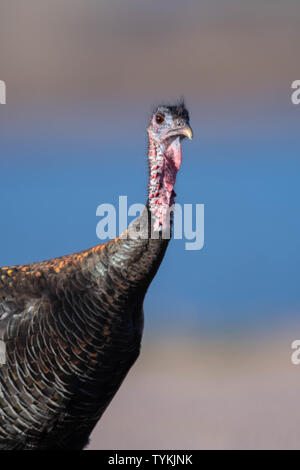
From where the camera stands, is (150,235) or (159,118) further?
(159,118)

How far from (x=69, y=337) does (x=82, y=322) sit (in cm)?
6

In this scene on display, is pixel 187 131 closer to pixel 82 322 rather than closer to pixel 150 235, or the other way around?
pixel 150 235

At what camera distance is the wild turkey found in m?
2.65

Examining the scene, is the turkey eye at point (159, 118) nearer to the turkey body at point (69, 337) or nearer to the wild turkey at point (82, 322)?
the wild turkey at point (82, 322)

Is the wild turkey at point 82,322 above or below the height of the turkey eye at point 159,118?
below

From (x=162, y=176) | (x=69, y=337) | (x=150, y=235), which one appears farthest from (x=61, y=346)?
(x=162, y=176)

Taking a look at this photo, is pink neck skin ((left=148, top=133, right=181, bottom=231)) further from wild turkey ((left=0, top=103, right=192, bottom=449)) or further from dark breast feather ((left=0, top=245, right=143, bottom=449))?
dark breast feather ((left=0, top=245, right=143, bottom=449))

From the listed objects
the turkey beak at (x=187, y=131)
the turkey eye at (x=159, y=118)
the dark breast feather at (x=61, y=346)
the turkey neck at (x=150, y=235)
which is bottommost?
the dark breast feather at (x=61, y=346)

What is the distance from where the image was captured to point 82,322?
8.80ft

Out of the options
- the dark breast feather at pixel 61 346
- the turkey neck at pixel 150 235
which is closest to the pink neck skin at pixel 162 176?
the turkey neck at pixel 150 235

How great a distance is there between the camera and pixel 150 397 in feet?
19.0

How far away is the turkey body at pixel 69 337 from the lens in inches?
105

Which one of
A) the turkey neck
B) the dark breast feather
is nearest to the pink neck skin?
the turkey neck
